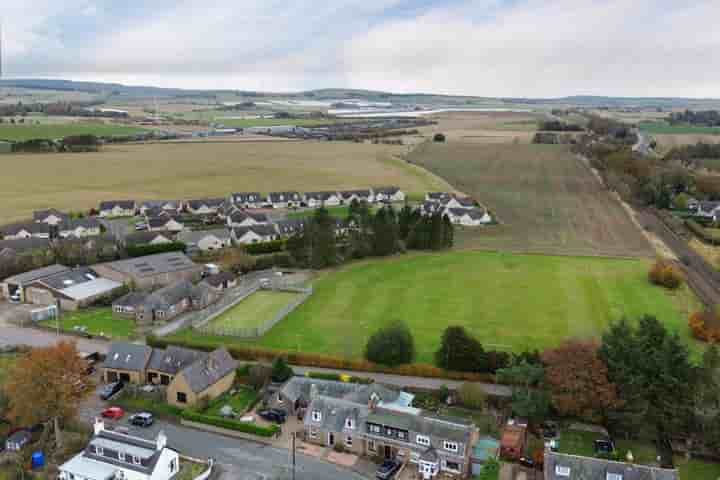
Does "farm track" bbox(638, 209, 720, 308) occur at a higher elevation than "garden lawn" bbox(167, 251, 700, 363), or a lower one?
higher

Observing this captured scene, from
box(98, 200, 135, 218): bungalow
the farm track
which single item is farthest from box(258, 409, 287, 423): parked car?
box(98, 200, 135, 218): bungalow

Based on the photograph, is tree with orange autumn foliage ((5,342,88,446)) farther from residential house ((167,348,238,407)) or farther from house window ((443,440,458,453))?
house window ((443,440,458,453))

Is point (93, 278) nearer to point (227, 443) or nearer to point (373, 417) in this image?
point (227, 443)

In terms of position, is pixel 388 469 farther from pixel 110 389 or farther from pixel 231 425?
pixel 110 389

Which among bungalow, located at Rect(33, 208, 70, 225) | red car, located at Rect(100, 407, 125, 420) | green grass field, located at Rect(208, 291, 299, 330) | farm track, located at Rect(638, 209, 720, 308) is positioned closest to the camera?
red car, located at Rect(100, 407, 125, 420)

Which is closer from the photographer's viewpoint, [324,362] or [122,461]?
[122,461]

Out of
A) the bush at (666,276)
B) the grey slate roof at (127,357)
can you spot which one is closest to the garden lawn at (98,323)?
the grey slate roof at (127,357)

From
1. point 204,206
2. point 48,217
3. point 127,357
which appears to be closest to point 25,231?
point 48,217
